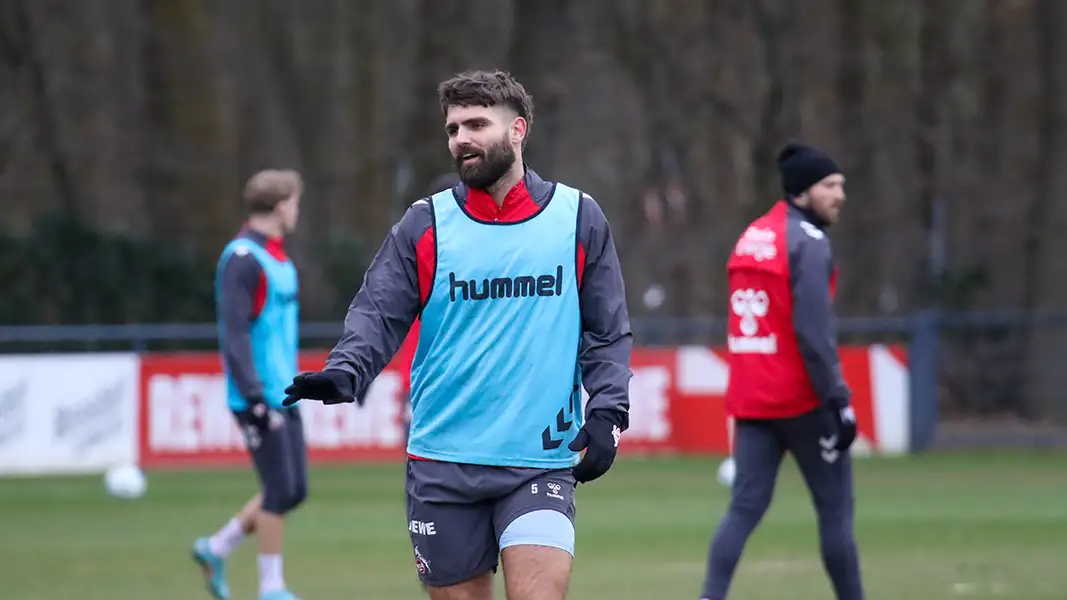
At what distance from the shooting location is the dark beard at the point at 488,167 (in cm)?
598

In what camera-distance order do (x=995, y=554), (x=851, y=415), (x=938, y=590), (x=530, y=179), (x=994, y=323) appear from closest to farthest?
(x=530, y=179)
(x=851, y=415)
(x=938, y=590)
(x=995, y=554)
(x=994, y=323)

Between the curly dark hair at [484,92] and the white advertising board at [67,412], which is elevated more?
the curly dark hair at [484,92]

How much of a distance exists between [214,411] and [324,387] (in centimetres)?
1351

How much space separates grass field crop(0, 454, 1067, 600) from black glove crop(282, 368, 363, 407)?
463cm

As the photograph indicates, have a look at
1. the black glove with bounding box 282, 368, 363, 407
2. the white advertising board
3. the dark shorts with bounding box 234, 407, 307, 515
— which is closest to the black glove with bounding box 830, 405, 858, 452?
the black glove with bounding box 282, 368, 363, 407

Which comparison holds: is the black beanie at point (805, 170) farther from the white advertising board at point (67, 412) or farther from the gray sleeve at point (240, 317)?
the white advertising board at point (67, 412)

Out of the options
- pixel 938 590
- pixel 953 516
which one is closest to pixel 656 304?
pixel 953 516

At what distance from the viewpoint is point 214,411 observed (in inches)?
740

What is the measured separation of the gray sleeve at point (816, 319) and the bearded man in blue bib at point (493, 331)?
90.4 inches

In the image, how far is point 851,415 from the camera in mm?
8062

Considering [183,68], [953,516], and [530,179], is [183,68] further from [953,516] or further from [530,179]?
[530,179]

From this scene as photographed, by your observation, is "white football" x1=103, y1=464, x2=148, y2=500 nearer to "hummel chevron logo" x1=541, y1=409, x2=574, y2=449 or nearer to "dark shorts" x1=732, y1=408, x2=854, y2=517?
"dark shorts" x1=732, y1=408, x2=854, y2=517

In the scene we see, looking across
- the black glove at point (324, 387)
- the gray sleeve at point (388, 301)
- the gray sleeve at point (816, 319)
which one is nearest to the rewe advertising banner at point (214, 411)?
the gray sleeve at point (816, 319)

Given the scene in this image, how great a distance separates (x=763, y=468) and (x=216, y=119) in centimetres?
1851
